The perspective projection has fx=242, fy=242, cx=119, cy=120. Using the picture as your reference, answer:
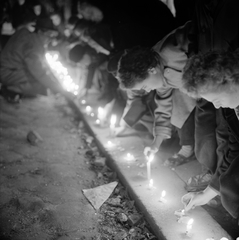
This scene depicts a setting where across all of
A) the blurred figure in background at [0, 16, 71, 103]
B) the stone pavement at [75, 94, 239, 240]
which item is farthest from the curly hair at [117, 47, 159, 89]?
the blurred figure in background at [0, 16, 71, 103]

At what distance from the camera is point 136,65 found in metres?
2.71

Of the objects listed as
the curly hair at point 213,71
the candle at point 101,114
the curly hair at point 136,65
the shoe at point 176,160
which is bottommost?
the candle at point 101,114

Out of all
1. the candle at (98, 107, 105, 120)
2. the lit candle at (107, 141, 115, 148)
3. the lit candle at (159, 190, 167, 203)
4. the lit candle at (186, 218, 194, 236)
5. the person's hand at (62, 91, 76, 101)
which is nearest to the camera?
the lit candle at (186, 218, 194, 236)

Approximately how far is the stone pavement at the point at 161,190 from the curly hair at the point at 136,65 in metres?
1.12

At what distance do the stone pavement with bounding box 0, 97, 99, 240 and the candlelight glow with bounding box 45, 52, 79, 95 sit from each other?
1.14m

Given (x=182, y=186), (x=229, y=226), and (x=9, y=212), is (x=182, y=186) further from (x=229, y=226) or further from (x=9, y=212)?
(x=9, y=212)

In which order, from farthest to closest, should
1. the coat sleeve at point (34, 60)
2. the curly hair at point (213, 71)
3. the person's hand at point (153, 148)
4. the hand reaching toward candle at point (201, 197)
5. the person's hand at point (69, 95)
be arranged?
the coat sleeve at point (34, 60)
the person's hand at point (69, 95)
the person's hand at point (153, 148)
the hand reaching toward candle at point (201, 197)
the curly hair at point (213, 71)

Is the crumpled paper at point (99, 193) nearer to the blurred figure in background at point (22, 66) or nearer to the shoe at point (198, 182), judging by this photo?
the shoe at point (198, 182)

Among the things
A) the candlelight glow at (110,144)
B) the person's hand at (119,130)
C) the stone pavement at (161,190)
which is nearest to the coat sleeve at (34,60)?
the stone pavement at (161,190)

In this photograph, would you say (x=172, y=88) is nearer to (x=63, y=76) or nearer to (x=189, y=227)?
(x=189, y=227)

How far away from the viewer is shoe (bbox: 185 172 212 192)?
2.77 metres

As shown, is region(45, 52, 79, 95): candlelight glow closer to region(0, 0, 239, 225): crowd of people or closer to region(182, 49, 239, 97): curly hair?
region(0, 0, 239, 225): crowd of people

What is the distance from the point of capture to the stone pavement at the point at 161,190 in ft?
7.34

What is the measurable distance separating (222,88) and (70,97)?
14.6 ft
